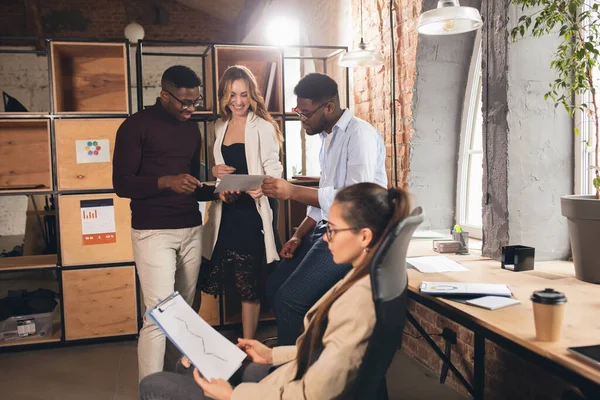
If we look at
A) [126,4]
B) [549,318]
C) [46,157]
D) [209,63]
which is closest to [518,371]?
[549,318]

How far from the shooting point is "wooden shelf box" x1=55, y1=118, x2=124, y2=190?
3.47 metres

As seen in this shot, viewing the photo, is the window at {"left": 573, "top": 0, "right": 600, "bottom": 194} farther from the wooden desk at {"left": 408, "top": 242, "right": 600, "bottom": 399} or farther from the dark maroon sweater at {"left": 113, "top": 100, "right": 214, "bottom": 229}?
the dark maroon sweater at {"left": 113, "top": 100, "right": 214, "bottom": 229}

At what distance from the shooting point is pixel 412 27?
3113mm

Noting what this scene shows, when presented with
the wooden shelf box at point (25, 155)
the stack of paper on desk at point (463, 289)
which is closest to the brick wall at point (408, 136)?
the stack of paper on desk at point (463, 289)

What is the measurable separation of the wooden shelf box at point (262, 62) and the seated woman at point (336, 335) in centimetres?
249

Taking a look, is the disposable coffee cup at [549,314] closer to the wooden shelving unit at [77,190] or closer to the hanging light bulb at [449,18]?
the hanging light bulb at [449,18]

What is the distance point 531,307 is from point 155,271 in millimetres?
1687

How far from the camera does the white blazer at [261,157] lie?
3074 mm

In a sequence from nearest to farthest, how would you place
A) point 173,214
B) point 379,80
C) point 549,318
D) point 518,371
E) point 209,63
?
point 549,318, point 518,371, point 173,214, point 379,80, point 209,63

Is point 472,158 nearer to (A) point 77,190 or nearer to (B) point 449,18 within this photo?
(B) point 449,18

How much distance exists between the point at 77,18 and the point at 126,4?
2.61ft

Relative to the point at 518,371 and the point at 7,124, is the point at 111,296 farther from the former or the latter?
the point at 518,371

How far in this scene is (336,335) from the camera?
1219 millimetres

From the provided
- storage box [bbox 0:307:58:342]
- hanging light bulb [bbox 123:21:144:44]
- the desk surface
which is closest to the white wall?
the desk surface
